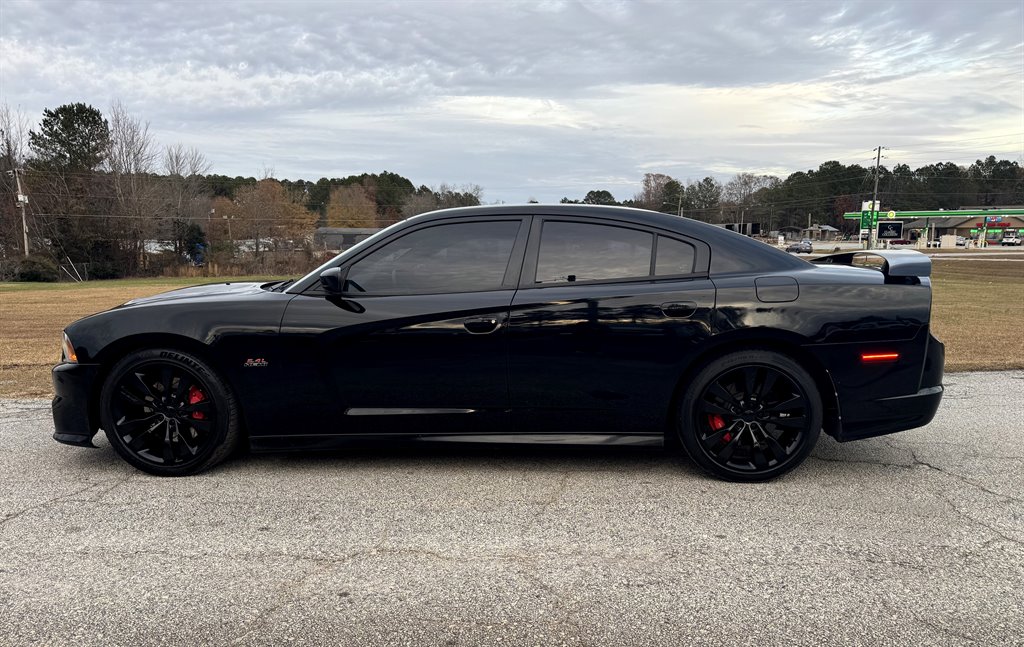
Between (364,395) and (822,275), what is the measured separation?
265 cm

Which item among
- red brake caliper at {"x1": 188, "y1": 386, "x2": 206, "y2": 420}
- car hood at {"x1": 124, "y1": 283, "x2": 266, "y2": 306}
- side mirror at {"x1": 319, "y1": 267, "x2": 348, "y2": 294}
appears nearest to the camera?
side mirror at {"x1": 319, "y1": 267, "x2": 348, "y2": 294}

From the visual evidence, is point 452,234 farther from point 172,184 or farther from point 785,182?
point 785,182

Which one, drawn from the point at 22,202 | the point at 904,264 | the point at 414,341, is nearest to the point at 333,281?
the point at 414,341

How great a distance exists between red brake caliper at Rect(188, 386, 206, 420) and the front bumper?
0.56 metres

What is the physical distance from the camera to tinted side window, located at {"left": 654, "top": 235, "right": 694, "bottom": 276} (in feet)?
12.2

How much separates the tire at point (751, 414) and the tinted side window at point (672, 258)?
547 millimetres

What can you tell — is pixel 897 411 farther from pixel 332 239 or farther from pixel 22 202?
pixel 22 202

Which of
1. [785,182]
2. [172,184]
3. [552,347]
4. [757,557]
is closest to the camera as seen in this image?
[757,557]

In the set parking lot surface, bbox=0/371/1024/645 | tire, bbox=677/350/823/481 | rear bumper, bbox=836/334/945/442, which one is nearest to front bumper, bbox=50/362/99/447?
parking lot surface, bbox=0/371/1024/645

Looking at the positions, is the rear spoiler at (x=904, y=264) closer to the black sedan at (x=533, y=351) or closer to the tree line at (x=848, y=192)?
the black sedan at (x=533, y=351)

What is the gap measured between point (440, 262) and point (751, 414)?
1.93 m

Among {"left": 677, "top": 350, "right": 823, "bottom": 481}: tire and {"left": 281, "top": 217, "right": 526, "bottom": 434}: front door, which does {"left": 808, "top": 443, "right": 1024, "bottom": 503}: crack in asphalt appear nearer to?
{"left": 677, "top": 350, "right": 823, "bottom": 481}: tire

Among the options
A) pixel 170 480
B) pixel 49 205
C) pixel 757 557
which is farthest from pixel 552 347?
pixel 49 205

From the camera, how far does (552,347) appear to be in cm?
362
